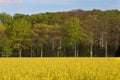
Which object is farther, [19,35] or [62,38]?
[62,38]

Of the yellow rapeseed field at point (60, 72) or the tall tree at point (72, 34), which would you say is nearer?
the yellow rapeseed field at point (60, 72)

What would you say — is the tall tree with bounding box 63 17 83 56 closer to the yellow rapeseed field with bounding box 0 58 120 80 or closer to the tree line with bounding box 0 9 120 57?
the tree line with bounding box 0 9 120 57

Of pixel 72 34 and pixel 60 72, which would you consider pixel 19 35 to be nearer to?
pixel 72 34

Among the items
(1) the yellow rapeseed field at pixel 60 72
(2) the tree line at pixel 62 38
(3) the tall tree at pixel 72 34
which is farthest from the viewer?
(2) the tree line at pixel 62 38

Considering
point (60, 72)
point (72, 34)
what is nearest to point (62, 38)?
point (72, 34)

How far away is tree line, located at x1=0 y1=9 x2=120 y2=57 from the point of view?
92.1 metres

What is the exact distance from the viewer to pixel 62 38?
94438 millimetres

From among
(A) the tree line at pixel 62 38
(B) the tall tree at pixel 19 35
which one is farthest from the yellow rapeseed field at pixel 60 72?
(B) the tall tree at pixel 19 35

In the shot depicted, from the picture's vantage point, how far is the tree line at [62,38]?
92125 millimetres

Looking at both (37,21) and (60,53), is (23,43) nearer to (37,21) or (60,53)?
(60,53)

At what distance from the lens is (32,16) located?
115m

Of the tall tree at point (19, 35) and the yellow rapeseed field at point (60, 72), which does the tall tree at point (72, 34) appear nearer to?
the tall tree at point (19, 35)

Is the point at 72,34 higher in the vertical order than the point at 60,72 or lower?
higher

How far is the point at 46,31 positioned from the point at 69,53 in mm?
8666
